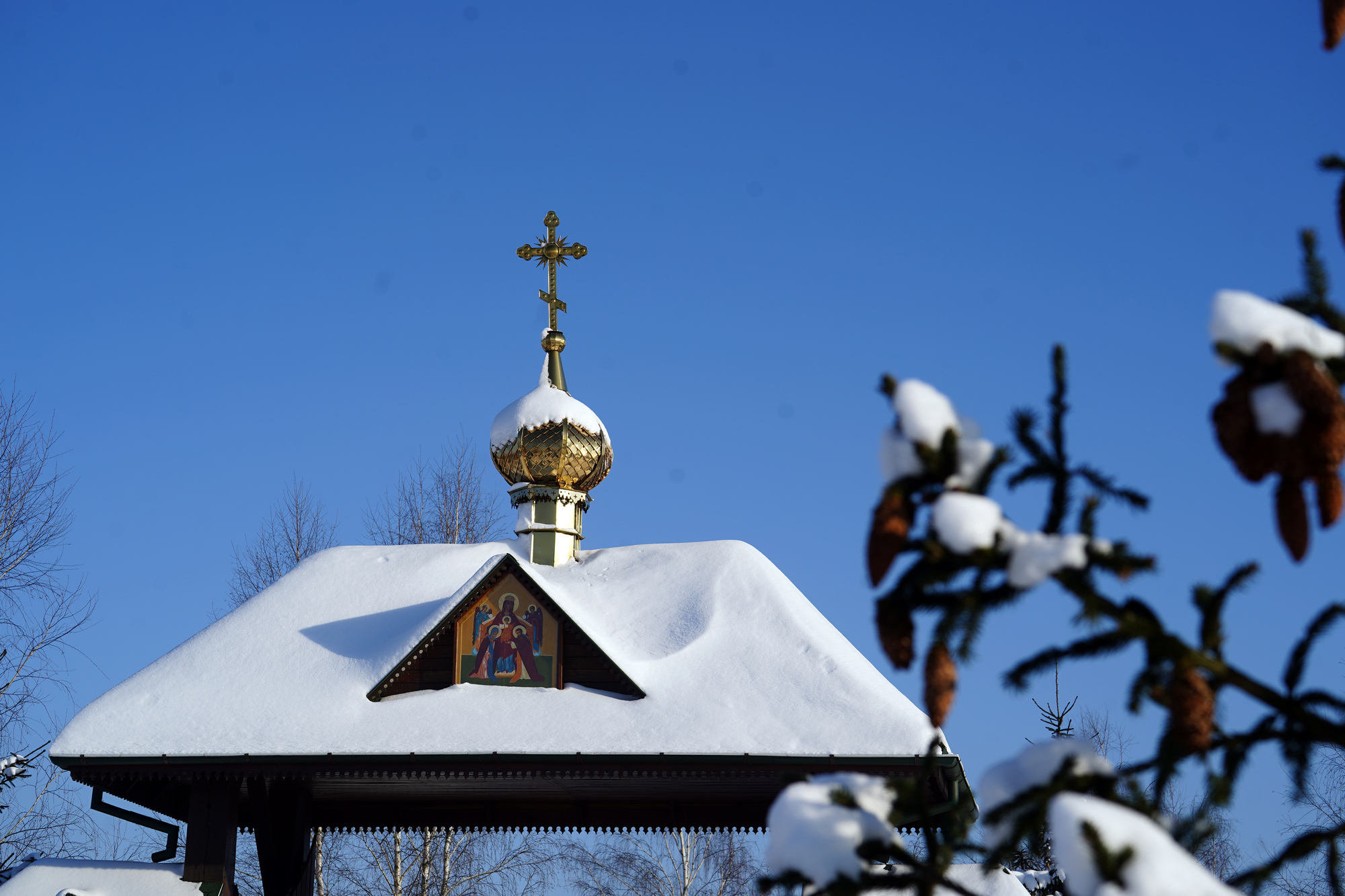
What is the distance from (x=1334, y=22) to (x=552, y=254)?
16998 mm

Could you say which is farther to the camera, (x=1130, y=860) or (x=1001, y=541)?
(x=1001, y=541)

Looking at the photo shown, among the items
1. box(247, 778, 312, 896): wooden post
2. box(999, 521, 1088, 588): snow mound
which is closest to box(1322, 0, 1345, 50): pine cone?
box(999, 521, 1088, 588): snow mound

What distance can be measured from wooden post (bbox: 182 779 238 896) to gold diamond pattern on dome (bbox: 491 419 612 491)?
6.05 meters

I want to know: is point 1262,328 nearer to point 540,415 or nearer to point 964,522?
point 964,522

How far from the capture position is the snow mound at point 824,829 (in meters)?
3.39

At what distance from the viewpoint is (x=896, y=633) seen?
10.2ft

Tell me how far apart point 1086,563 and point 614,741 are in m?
9.59

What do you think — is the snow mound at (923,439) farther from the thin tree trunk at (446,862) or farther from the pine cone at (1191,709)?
the thin tree trunk at (446,862)

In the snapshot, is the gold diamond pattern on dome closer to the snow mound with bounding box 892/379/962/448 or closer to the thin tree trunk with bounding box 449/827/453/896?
the thin tree trunk with bounding box 449/827/453/896

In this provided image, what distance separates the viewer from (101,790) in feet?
43.9

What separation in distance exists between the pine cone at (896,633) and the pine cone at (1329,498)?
94 cm

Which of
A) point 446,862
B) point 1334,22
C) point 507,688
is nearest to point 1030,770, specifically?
point 1334,22

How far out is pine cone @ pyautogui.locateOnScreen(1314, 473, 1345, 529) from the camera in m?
2.81

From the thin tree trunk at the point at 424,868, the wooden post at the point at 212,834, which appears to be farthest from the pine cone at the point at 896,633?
the thin tree trunk at the point at 424,868
